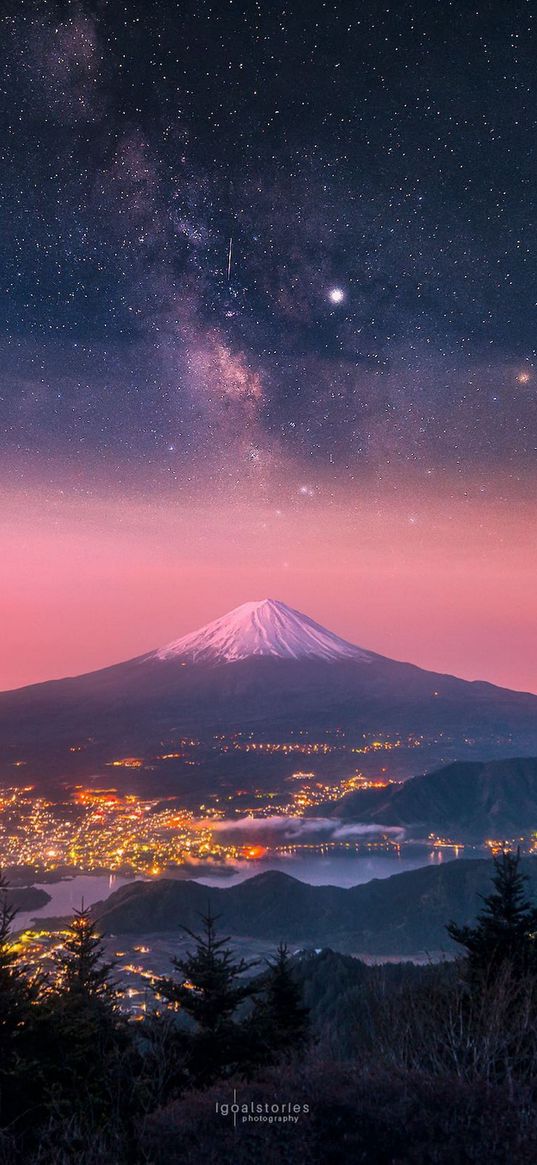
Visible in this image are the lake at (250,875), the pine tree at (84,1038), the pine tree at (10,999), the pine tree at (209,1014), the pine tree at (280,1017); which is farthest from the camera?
the lake at (250,875)

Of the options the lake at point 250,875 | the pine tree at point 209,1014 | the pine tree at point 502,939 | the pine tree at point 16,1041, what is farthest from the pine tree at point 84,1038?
the lake at point 250,875

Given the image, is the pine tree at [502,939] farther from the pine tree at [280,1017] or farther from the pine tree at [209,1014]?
the pine tree at [209,1014]

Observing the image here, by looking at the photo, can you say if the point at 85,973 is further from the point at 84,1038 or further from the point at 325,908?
the point at 325,908

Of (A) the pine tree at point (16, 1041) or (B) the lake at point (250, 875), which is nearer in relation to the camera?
(A) the pine tree at point (16, 1041)

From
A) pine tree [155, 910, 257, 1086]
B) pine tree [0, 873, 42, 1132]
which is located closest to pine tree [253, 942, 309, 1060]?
pine tree [155, 910, 257, 1086]

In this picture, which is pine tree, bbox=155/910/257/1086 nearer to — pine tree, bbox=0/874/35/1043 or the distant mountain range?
pine tree, bbox=0/874/35/1043

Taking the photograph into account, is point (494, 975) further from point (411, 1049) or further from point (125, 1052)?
point (125, 1052)

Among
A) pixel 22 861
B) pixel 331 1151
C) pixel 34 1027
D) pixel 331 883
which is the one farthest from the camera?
pixel 331 883

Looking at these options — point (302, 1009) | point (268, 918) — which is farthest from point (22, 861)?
point (302, 1009)
